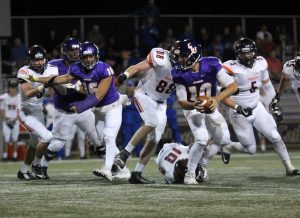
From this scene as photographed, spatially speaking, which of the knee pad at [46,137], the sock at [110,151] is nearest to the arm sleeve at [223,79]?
the sock at [110,151]

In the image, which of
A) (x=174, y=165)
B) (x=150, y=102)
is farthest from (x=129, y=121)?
(x=174, y=165)

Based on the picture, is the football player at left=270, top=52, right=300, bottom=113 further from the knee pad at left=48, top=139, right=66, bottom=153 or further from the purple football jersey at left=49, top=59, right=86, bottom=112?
the knee pad at left=48, top=139, right=66, bottom=153

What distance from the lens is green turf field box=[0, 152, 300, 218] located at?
6.51 meters

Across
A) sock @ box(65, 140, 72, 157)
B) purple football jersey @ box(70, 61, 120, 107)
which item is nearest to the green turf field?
purple football jersey @ box(70, 61, 120, 107)

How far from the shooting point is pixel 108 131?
31.5 feet

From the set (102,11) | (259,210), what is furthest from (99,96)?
→ (102,11)

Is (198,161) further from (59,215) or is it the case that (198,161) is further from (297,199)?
(59,215)

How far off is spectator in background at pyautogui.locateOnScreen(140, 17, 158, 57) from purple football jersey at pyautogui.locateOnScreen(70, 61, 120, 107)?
811cm

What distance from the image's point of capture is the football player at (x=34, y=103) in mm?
10094

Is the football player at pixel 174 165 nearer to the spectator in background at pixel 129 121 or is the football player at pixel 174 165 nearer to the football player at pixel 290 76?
the football player at pixel 290 76

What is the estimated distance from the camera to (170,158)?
9.21 meters

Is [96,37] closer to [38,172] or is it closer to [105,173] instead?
[38,172]

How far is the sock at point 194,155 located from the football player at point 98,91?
0.98m

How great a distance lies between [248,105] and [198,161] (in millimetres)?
1644
